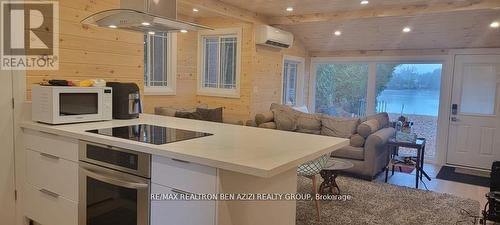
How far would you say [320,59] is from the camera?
23.7ft

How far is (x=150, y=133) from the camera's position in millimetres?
2219

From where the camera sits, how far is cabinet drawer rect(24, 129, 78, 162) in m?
2.24

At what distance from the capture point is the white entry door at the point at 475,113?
5535 mm

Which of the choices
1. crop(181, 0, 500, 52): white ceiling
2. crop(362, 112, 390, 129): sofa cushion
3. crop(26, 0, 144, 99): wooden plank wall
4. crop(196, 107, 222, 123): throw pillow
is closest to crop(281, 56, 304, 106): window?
crop(181, 0, 500, 52): white ceiling

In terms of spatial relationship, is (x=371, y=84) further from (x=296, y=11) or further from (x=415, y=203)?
(x=415, y=203)

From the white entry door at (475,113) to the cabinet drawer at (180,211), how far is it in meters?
5.63

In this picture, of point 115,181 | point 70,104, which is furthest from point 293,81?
point 115,181

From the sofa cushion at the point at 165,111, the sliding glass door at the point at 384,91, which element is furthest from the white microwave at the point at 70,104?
the sliding glass door at the point at 384,91

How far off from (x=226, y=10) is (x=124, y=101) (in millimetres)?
2720

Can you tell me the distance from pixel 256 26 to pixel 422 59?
3.00m

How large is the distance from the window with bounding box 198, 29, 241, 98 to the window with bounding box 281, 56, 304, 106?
4.20 feet

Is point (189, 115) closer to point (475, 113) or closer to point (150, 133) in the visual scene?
point (150, 133)

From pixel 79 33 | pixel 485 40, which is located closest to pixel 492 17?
pixel 485 40

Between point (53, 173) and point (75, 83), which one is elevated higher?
point (75, 83)
